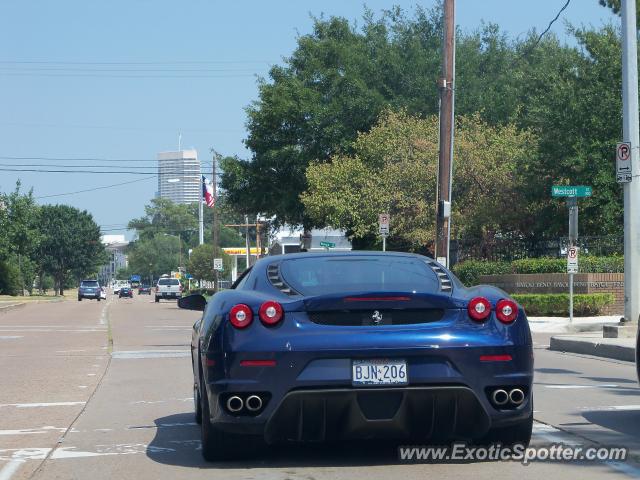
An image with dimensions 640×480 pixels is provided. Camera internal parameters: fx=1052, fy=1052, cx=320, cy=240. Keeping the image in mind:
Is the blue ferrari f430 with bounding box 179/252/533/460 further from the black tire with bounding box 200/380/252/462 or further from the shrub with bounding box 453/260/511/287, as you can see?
the shrub with bounding box 453/260/511/287

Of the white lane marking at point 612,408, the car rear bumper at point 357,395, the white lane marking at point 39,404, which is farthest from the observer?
the white lane marking at point 39,404

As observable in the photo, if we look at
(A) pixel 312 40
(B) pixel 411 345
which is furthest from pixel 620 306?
(A) pixel 312 40

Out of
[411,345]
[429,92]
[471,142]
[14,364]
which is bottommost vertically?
[14,364]

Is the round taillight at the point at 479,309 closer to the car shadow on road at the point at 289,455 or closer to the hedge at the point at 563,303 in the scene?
the car shadow on road at the point at 289,455

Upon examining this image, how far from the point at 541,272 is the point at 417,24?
24714mm

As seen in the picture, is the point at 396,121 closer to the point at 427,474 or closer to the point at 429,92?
the point at 429,92

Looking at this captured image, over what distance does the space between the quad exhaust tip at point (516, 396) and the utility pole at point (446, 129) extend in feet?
64.9

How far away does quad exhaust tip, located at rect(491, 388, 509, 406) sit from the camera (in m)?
6.95

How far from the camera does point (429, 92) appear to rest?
48.2 metres

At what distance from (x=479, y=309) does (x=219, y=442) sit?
79.2 inches

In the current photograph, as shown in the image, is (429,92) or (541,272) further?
(429,92)

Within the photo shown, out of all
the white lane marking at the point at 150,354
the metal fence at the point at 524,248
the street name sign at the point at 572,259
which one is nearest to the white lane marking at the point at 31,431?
the white lane marking at the point at 150,354

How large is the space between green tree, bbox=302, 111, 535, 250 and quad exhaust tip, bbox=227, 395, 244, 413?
29.7 metres

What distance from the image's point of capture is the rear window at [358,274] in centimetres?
723
